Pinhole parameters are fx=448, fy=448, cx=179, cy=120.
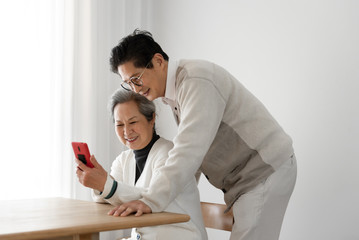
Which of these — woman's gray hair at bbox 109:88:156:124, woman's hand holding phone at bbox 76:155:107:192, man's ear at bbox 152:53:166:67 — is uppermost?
man's ear at bbox 152:53:166:67

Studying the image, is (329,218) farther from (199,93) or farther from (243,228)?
(199,93)

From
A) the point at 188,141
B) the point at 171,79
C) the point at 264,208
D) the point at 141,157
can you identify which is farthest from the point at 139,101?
the point at 264,208

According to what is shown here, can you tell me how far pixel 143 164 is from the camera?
1.85 metres

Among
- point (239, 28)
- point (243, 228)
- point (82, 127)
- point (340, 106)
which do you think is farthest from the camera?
point (82, 127)

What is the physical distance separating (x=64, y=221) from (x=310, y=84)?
1489mm

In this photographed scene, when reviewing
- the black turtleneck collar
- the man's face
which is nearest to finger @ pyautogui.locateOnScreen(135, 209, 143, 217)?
the man's face

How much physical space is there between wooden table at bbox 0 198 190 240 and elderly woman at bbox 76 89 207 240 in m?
0.14

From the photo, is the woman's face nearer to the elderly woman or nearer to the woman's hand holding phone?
the elderly woman

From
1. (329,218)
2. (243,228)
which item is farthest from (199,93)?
(329,218)

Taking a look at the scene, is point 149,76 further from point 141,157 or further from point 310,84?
point 310,84

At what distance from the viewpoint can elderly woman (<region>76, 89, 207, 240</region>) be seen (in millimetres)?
1604

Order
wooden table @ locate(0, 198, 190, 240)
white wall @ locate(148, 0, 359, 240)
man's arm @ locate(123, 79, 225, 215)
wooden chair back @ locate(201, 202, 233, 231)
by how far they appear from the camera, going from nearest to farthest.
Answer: wooden table @ locate(0, 198, 190, 240) → man's arm @ locate(123, 79, 225, 215) → wooden chair back @ locate(201, 202, 233, 231) → white wall @ locate(148, 0, 359, 240)

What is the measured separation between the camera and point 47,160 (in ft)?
8.68

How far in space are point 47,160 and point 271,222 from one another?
151cm
